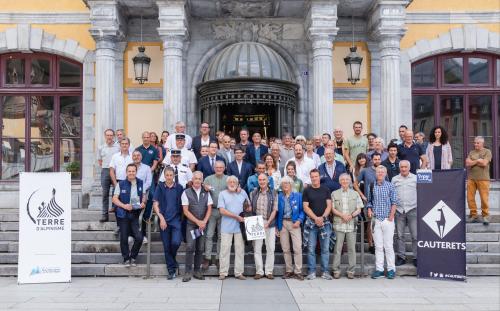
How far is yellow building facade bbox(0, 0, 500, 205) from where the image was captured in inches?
532

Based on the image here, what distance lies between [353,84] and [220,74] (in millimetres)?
3692

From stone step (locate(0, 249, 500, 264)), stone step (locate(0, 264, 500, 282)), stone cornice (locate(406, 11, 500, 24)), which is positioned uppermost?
stone cornice (locate(406, 11, 500, 24))

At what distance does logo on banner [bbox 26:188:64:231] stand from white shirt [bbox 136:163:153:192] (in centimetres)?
149

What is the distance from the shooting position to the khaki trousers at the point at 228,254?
9195 millimetres

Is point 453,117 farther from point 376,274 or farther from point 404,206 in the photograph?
point 376,274

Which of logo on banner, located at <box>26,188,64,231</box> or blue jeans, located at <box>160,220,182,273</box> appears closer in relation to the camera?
logo on banner, located at <box>26,188,64,231</box>

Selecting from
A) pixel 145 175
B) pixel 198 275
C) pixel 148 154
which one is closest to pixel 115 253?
pixel 145 175

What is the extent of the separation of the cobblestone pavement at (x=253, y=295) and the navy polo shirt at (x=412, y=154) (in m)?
2.34

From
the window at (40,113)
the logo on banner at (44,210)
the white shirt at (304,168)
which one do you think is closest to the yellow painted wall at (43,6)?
the window at (40,113)

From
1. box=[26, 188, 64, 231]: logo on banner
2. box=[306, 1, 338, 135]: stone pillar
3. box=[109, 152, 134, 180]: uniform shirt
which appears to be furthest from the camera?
box=[306, 1, 338, 135]: stone pillar

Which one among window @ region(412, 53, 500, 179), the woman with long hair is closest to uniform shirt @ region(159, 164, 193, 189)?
the woman with long hair

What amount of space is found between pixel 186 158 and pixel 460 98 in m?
8.82

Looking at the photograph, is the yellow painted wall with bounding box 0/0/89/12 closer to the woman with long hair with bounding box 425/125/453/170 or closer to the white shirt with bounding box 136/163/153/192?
the white shirt with bounding box 136/163/153/192

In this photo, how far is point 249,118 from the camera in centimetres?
1458
